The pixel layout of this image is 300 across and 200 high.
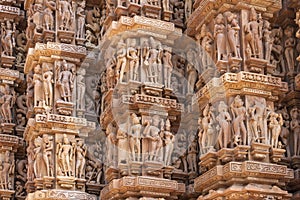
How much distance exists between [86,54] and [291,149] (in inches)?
181

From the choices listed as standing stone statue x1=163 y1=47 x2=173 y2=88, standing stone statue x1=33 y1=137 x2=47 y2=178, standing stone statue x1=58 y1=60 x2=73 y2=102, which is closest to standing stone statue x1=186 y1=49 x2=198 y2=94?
standing stone statue x1=163 y1=47 x2=173 y2=88

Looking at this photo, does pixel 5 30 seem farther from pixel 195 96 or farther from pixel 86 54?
pixel 195 96

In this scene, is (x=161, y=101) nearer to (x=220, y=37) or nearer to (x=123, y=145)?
(x=123, y=145)

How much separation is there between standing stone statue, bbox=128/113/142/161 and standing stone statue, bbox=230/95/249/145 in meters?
1.65

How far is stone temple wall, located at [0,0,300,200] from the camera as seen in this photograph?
10164mm

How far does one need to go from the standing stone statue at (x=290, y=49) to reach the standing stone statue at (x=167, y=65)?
1.91 metres

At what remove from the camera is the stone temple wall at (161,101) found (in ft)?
33.3

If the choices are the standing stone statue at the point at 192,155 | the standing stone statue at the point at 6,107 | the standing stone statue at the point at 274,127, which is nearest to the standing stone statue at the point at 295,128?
the standing stone statue at the point at 274,127

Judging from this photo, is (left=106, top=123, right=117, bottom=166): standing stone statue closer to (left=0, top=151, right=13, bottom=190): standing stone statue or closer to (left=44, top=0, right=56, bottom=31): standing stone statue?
(left=44, top=0, right=56, bottom=31): standing stone statue

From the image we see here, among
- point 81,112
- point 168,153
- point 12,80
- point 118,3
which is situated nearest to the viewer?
point 168,153

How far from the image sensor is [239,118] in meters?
10.1

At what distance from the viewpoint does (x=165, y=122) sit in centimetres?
1138

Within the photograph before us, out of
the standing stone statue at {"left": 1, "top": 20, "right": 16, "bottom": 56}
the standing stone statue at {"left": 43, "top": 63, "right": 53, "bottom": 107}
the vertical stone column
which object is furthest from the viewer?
the standing stone statue at {"left": 1, "top": 20, "right": 16, "bottom": 56}

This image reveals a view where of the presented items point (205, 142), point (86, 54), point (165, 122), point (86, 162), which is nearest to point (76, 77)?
point (86, 54)
